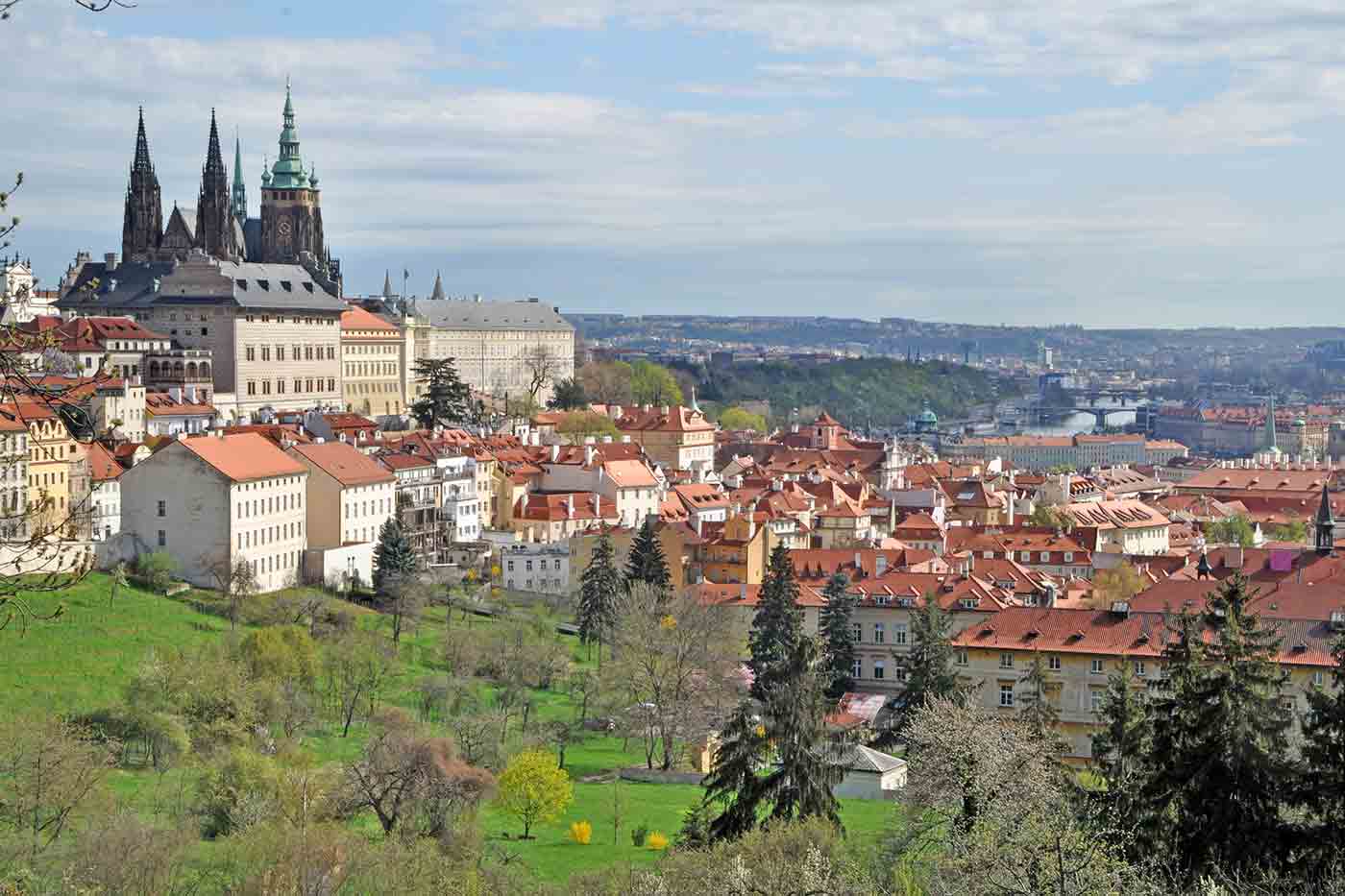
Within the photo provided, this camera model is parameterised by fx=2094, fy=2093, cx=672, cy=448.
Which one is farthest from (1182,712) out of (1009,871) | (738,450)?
(738,450)

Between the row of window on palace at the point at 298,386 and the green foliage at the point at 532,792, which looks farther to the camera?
the row of window on palace at the point at 298,386

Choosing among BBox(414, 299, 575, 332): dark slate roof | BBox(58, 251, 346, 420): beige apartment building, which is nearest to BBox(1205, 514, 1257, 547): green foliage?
BBox(58, 251, 346, 420): beige apartment building

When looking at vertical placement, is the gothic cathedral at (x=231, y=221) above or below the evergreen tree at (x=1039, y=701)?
above

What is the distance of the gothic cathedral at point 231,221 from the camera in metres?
117

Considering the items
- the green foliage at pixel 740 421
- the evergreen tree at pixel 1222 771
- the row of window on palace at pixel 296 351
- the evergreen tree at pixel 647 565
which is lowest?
the green foliage at pixel 740 421

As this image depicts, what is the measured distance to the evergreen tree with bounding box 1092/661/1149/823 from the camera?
28.8m

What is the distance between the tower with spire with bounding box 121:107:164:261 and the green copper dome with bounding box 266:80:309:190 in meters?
12.2

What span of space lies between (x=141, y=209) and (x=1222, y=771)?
98420mm

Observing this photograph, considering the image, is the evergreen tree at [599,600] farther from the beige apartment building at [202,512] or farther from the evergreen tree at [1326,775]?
the evergreen tree at [1326,775]

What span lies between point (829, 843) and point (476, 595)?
39460 millimetres

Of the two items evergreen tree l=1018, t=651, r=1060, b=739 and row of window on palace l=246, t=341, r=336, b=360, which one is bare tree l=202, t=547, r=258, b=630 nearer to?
evergreen tree l=1018, t=651, r=1060, b=739

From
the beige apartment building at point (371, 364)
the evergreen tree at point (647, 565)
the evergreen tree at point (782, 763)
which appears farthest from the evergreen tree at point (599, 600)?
the beige apartment building at point (371, 364)

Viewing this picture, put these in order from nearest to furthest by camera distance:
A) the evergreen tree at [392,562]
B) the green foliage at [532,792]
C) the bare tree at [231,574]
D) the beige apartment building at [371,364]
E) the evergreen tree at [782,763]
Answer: the evergreen tree at [782,763] < the green foliage at [532,792] < the bare tree at [231,574] < the evergreen tree at [392,562] < the beige apartment building at [371,364]

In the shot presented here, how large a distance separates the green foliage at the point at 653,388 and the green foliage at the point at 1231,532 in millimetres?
53101
